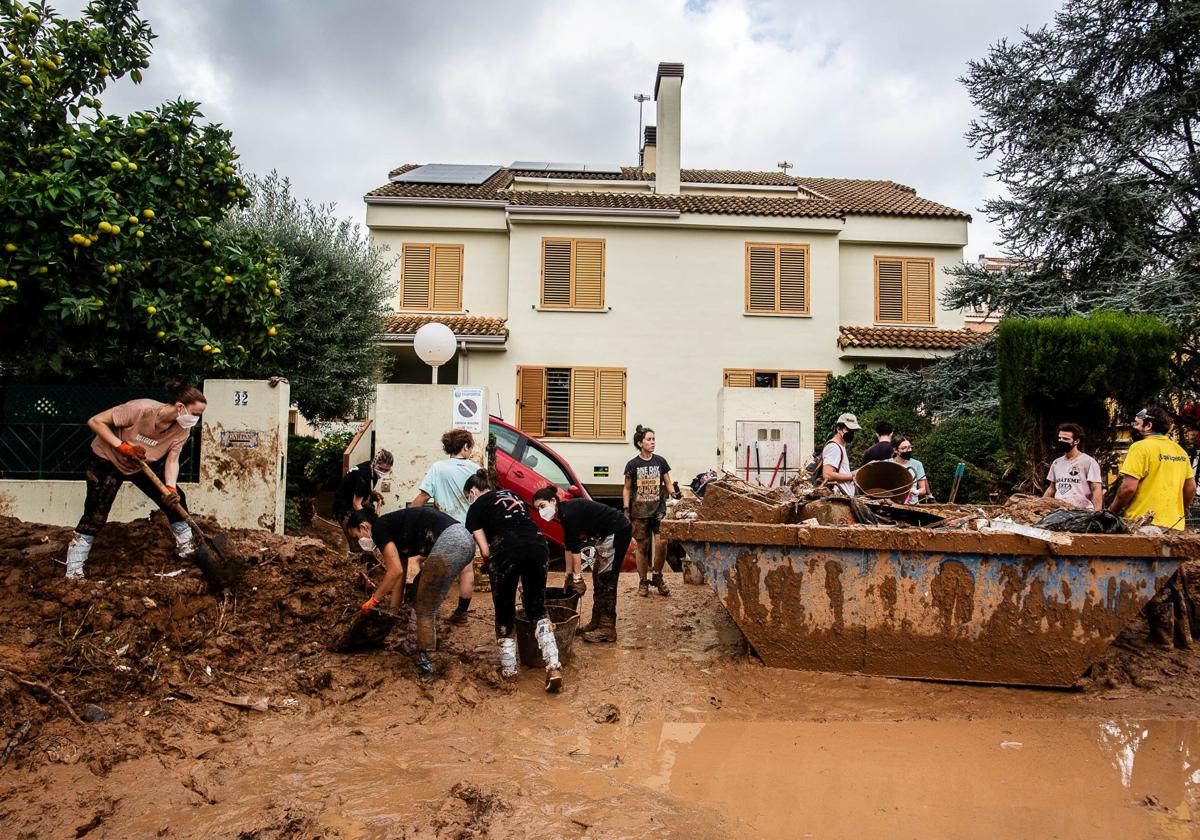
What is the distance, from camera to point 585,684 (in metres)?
5.85

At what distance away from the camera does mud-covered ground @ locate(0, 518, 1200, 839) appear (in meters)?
3.92

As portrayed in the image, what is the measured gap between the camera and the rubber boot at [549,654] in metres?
5.60

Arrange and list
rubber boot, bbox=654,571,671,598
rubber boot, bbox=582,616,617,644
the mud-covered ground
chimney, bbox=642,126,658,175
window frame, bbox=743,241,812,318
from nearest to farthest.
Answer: the mud-covered ground < rubber boot, bbox=582,616,617,644 < rubber boot, bbox=654,571,671,598 < window frame, bbox=743,241,812,318 < chimney, bbox=642,126,658,175

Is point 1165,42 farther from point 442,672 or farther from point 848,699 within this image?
point 442,672

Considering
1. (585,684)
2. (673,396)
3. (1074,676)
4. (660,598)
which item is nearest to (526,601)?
(585,684)

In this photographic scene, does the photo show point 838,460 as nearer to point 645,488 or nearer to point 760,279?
point 645,488

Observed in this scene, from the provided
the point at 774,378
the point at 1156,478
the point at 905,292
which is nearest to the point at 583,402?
the point at 774,378

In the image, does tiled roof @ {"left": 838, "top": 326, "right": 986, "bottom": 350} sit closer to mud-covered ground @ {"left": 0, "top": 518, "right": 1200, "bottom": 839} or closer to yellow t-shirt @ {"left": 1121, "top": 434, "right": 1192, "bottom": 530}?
yellow t-shirt @ {"left": 1121, "top": 434, "right": 1192, "bottom": 530}

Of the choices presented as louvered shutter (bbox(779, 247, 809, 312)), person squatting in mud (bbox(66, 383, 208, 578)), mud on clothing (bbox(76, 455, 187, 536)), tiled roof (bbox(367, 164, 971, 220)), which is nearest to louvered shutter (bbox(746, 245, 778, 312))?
louvered shutter (bbox(779, 247, 809, 312))

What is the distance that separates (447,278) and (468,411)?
8.91 metres

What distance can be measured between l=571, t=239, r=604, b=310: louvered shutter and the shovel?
1154 centimetres

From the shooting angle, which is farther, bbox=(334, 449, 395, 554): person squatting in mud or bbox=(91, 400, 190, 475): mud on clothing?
bbox=(334, 449, 395, 554): person squatting in mud

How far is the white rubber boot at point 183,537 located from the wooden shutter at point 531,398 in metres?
10.5

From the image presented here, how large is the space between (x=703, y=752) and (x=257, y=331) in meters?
6.00
